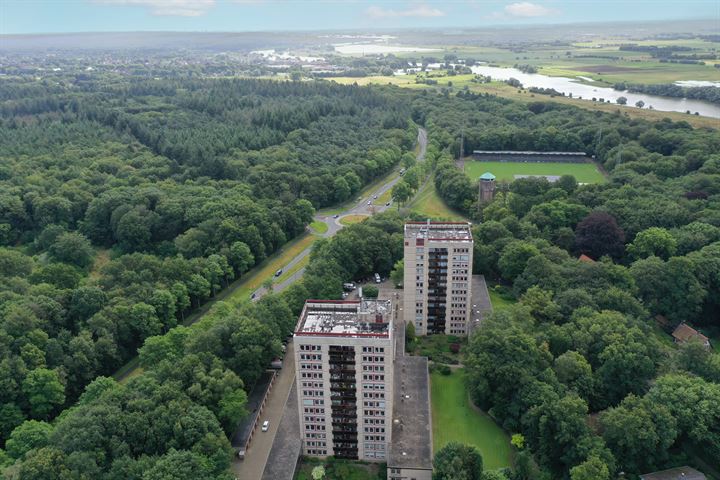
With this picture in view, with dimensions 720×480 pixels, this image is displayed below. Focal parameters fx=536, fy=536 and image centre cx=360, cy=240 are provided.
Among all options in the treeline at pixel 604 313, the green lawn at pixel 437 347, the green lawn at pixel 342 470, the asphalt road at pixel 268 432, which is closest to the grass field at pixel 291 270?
the asphalt road at pixel 268 432

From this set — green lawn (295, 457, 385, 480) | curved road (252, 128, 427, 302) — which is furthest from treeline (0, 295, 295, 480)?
curved road (252, 128, 427, 302)

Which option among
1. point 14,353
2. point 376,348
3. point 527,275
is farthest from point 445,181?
point 14,353

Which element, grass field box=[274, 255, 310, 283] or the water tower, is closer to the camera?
grass field box=[274, 255, 310, 283]

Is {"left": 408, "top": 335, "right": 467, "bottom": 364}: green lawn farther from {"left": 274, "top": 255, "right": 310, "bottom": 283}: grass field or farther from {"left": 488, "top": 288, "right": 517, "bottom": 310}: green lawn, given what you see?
{"left": 274, "top": 255, "right": 310, "bottom": 283}: grass field

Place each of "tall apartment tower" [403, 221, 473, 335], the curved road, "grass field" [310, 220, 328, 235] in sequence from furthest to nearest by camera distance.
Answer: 1. "grass field" [310, 220, 328, 235]
2. the curved road
3. "tall apartment tower" [403, 221, 473, 335]

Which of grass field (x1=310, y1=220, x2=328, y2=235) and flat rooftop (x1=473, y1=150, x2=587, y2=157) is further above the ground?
flat rooftop (x1=473, y1=150, x2=587, y2=157)

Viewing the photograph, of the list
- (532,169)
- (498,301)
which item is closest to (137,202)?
(498,301)
